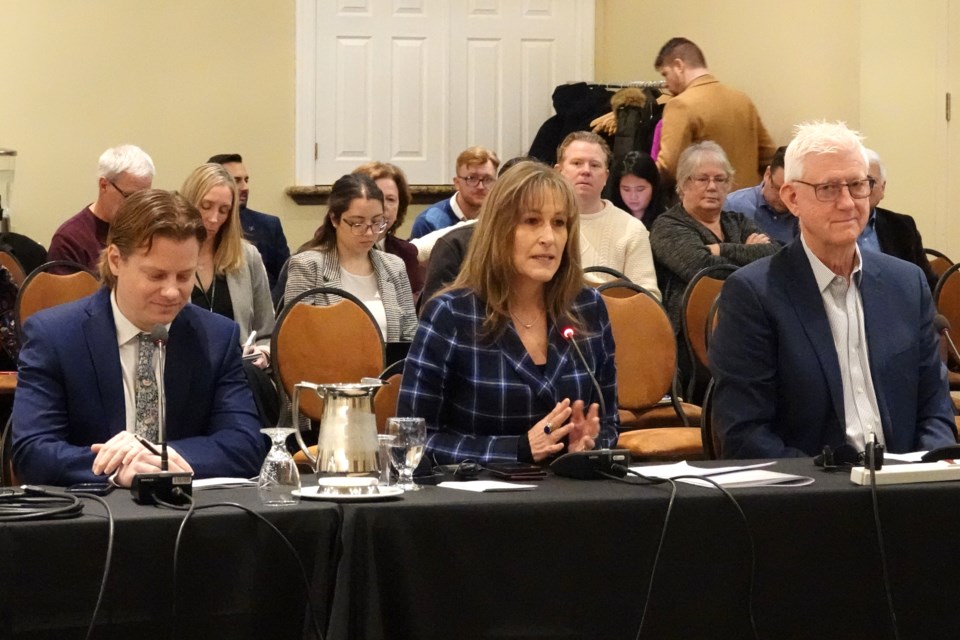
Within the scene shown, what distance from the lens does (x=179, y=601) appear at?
1.90 m

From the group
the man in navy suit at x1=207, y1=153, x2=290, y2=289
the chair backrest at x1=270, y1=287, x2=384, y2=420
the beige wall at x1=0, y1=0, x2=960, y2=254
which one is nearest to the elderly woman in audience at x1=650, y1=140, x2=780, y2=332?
the beige wall at x1=0, y1=0, x2=960, y2=254

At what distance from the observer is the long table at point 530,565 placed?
1.87 meters

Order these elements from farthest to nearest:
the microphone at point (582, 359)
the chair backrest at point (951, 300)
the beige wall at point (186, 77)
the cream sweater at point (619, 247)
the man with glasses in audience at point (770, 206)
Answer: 1. the beige wall at point (186, 77)
2. the man with glasses in audience at point (770, 206)
3. the cream sweater at point (619, 247)
4. the chair backrest at point (951, 300)
5. the microphone at point (582, 359)

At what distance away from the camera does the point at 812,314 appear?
2.97 m

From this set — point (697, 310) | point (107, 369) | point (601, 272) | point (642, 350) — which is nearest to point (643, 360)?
point (642, 350)

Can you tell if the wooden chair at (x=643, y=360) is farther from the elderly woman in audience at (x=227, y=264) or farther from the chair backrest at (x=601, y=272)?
the elderly woman in audience at (x=227, y=264)

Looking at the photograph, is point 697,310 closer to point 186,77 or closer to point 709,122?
point 709,122

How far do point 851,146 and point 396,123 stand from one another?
536 centimetres

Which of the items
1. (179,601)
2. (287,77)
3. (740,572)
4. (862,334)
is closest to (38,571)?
(179,601)

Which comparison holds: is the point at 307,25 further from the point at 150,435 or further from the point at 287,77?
the point at 150,435

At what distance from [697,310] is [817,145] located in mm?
1722

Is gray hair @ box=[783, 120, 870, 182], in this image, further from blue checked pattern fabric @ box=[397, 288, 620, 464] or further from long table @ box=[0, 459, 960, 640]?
long table @ box=[0, 459, 960, 640]

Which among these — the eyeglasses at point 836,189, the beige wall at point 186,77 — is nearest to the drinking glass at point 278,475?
the eyeglasses at point 836,189

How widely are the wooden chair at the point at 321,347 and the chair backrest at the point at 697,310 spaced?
3.57ft
